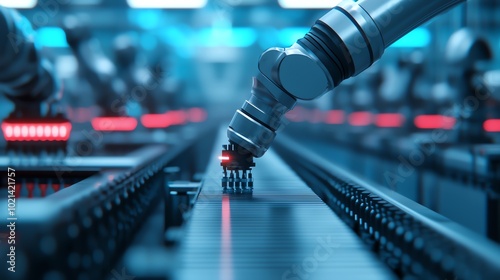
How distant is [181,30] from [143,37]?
36.3 inches

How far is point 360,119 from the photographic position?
10352mm

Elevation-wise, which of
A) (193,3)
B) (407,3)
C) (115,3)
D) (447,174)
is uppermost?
(115,3)

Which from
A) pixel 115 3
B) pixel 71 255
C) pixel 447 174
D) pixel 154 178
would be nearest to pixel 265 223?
pixel 71 255

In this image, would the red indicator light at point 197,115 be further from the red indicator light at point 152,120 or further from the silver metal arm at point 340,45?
the silver metal arm at point 340,45

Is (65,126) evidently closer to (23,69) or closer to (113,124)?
(23,69)

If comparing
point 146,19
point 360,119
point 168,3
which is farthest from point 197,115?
point 168,3

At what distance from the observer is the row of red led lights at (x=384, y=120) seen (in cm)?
581

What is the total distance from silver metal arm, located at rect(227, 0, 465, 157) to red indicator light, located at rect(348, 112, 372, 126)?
27.1 ft

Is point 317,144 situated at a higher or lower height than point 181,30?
lower

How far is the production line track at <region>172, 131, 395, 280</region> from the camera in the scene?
116 centimetres

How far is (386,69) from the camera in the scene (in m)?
8.62

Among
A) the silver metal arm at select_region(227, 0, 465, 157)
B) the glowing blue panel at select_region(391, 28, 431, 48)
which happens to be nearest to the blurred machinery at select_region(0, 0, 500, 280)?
the silver metal arm at select_region(227, 0, 465, 157)

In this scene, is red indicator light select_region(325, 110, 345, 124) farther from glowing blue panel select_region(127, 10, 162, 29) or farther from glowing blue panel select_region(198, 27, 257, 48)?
glowing blue panel select_region(127, 10, 162, 29)

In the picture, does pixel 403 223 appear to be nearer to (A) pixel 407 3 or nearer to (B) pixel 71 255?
(A) pixel 407 3
